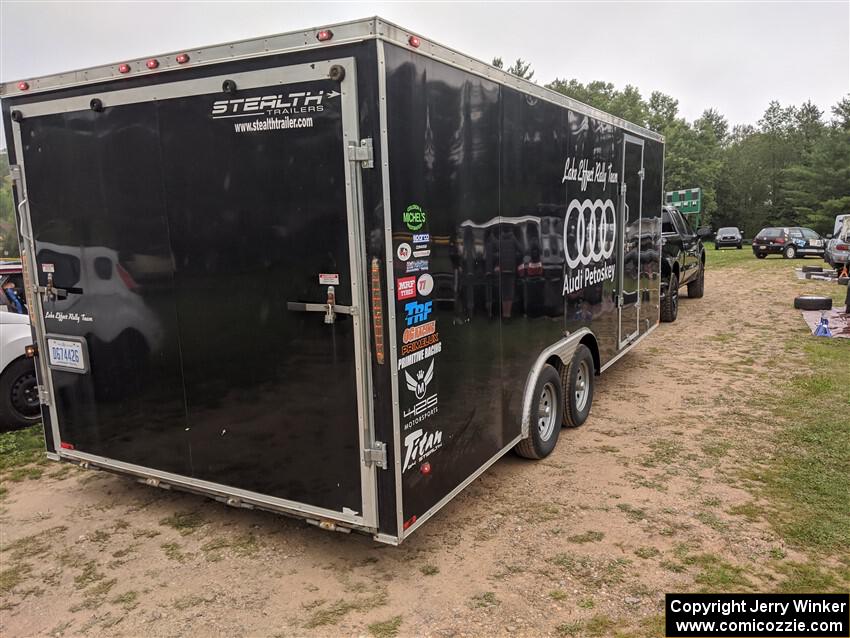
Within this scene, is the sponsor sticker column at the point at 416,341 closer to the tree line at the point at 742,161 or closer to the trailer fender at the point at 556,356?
the trailer fender at the point at 556,356

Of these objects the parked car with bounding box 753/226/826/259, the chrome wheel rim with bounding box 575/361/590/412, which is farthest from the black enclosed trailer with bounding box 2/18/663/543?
the parked car with bounding box 753/226/826/259

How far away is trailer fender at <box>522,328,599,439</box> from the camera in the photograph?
15.8 feet

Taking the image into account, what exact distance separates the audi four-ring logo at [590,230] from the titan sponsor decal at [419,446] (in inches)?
96.6

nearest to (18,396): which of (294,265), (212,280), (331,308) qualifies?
(212,280)

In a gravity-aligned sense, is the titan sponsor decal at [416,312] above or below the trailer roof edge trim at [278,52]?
below

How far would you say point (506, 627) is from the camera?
124 inches

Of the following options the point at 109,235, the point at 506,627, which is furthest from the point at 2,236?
Answer: the point at 506,627

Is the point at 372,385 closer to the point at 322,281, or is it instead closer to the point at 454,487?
the point at 322,281

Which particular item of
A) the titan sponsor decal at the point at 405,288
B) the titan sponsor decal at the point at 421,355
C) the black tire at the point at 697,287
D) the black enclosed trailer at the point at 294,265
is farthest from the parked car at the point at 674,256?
the titan sponsor decal at the point at 405,288

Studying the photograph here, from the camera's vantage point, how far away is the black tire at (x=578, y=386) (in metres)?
5.73

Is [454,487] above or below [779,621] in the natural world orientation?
above

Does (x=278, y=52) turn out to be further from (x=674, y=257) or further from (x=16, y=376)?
(x=674, y=257)

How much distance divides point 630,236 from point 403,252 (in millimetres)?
4698

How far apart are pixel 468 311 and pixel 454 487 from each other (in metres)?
1.11
